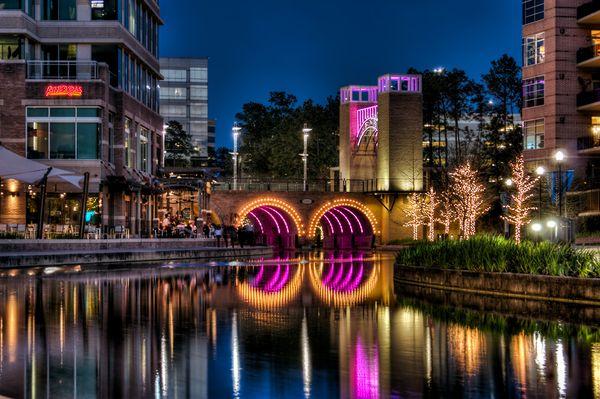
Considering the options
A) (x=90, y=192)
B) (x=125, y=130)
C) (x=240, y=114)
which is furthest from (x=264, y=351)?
(x=240, y=114)

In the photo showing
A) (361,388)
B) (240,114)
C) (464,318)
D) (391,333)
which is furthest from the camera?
(240,114)

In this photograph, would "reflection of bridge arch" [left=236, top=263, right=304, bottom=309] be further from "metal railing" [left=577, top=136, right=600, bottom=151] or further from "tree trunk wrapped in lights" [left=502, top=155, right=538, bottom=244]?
"metal railing" [left=577, top=136, right=600, bottom=151]

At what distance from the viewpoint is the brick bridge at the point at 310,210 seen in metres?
78.9

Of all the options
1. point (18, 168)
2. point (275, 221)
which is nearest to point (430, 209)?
point (275, 221)

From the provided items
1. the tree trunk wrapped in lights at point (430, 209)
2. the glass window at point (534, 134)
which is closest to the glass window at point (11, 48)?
the glass window at point (534, 134)

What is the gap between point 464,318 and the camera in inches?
788

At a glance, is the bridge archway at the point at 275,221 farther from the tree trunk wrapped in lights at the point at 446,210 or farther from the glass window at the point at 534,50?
the glass window at the point at 534,50

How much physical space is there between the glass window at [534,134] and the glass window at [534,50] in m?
3.67

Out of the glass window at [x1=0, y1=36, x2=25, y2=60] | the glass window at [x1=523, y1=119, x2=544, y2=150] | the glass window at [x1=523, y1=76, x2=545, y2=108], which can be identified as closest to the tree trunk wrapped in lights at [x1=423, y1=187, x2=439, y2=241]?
the glass window at [x1=523, y1=119, x2=544, y2=150]

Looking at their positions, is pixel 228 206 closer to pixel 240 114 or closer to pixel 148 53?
pixel 148 53

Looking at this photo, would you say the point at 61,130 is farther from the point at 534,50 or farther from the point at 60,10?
the point at 534,50

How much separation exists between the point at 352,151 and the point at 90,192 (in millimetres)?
36982

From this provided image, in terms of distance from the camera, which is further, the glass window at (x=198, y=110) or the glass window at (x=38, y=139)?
the glass window at (x=198, y=110)

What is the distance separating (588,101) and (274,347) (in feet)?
148
